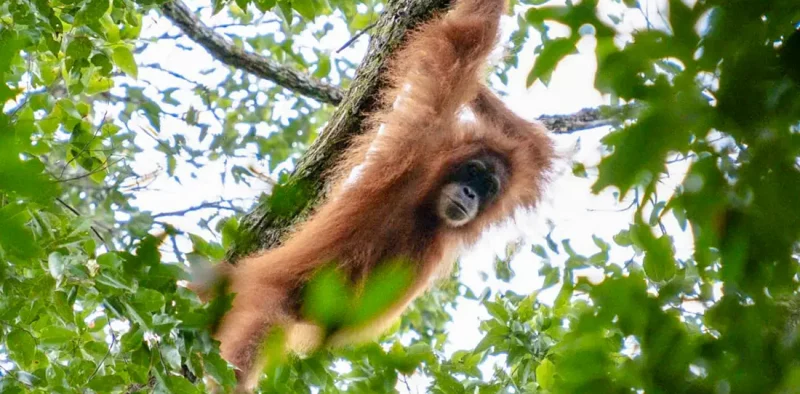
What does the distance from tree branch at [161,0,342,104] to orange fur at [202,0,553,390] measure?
1100 mm

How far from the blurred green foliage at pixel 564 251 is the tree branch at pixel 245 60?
443mm

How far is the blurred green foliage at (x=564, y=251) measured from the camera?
4.58ft

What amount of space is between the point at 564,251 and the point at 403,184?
4.44 feet

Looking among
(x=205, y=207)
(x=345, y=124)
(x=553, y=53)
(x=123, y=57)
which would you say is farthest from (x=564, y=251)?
(x=553, y=53)

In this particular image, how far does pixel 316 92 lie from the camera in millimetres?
6059

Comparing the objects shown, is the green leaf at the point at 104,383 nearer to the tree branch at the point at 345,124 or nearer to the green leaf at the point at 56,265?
the green leaf at the point at 56,265

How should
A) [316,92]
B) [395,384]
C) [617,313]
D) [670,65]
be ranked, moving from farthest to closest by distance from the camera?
[316,92], [395,384], [670,65], [617,313]

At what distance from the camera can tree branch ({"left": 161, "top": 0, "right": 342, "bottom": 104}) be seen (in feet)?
19.4

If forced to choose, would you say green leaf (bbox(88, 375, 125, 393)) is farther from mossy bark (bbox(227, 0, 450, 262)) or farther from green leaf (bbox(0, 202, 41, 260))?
mossy bark (bbox(227, 0, 450, 262))

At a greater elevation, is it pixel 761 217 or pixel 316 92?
pixel 761 217

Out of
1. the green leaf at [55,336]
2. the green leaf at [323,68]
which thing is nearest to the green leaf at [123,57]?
the green leaf at [55,336]

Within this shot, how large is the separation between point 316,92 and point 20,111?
2435 millimetres

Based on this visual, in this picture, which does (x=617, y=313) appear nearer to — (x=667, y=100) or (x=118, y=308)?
(x=667, y=100)

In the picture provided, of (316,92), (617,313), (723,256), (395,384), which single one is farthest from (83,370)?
(316,92)
